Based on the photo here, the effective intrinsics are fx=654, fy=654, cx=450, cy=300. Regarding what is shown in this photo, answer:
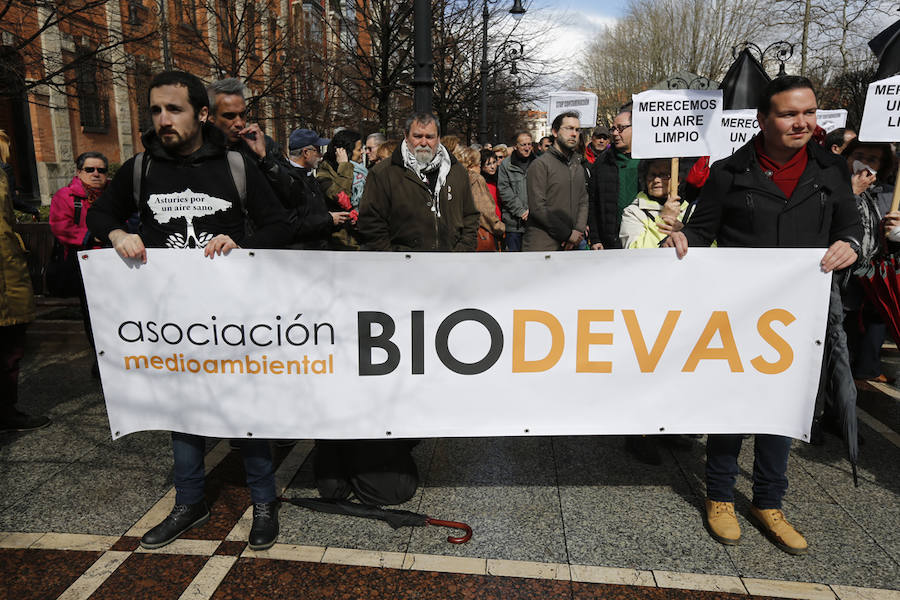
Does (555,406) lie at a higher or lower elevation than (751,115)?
lower

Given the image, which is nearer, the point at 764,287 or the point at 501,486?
the point at 764,287

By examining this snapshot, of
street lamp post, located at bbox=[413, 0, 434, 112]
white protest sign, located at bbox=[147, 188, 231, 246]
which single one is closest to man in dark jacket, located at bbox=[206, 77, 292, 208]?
white protest sign, located at bbox=[147, 188, 231, 246]

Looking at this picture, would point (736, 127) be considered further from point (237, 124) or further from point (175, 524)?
point (175, 524)

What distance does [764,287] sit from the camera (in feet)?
10.0

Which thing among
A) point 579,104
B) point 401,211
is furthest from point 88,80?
point 579,104

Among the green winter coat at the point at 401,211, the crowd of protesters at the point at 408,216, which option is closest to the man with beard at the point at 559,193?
the crowd of protesters at the point at 408,216

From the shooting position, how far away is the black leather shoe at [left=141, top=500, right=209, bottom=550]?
3.13 metres

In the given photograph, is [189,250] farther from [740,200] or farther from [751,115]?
[751,115]

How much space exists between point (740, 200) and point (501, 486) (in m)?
2.00


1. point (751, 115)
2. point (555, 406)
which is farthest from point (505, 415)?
point (751, 115)

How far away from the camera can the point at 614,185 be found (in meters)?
5.73

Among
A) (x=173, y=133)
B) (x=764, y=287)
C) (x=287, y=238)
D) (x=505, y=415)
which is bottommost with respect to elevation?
(x=505, y=415)

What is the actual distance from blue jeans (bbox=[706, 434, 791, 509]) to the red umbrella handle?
1256 millimetres

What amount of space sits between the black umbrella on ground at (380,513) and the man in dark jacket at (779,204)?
4.24 ft
